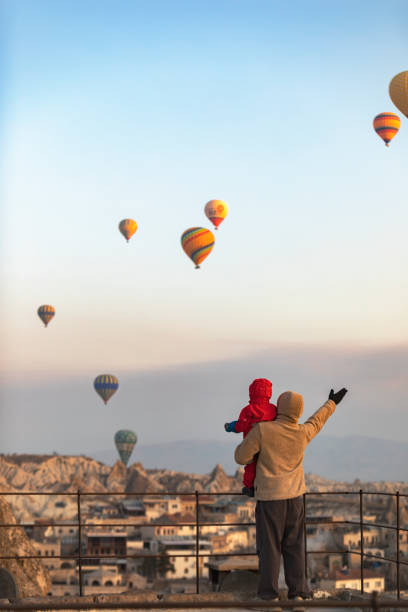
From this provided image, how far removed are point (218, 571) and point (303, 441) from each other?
553 centimetres

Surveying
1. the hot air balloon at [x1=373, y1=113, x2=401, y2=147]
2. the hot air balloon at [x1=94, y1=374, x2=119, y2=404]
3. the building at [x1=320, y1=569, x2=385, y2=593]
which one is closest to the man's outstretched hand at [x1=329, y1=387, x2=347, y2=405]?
the hot air balloon at [x1=373, y1=113, x2=401, y2=147]

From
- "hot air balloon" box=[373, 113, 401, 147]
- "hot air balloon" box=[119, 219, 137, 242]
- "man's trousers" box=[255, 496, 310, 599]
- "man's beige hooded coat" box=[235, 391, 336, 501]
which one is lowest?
"man's trousers" box=[255, 496, 310, 599]

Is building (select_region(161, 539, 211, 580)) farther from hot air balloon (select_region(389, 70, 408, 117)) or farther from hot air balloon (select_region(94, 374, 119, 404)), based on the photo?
hot air balloon (select_region(389, 70, 408, 117))

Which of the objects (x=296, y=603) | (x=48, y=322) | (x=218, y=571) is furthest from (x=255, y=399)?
(x=48, y=322)

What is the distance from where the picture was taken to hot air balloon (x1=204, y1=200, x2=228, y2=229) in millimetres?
60938

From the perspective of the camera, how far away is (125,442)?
11150cm

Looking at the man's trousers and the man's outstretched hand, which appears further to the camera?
the man's outstretched hand

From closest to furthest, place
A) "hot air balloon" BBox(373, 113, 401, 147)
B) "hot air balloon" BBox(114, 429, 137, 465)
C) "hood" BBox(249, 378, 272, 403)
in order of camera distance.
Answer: "hood" BBox(249, 378, 272, 403)
"hot air balloon" BBox(373, 113, 401, 147)
"hot air balloon" BBox(114, 429, 137, 465)

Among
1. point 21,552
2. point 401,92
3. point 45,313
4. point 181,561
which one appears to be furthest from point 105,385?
point 401,92

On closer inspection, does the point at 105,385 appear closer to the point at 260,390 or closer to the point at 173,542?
the point at 173,542

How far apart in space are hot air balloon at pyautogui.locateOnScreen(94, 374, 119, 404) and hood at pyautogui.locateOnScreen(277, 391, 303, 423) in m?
73.7

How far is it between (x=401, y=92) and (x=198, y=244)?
18232mm

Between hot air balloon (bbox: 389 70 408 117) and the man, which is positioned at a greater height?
hot air balloon (bbox: 389 70 408 117)

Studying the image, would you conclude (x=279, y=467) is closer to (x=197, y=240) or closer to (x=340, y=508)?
(x=197, y=240)
